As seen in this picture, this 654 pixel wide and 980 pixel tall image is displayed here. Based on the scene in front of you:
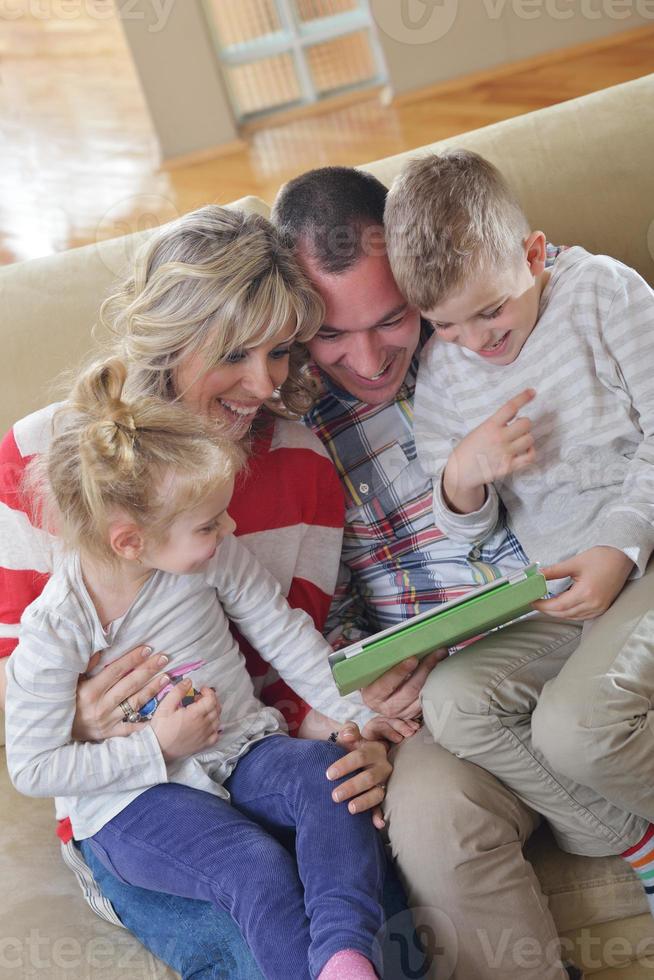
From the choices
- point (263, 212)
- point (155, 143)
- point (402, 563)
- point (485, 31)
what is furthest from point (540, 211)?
point (155, 143)

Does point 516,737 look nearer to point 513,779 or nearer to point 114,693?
point 513,779

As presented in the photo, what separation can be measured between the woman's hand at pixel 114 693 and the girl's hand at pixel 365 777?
0.92ft

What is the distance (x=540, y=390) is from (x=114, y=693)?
2.51ft

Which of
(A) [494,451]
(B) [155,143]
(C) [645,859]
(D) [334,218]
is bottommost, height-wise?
(C) [645,859]

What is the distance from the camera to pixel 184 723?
4.84 ft

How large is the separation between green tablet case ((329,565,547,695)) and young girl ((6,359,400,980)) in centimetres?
24

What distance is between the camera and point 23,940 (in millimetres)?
1464

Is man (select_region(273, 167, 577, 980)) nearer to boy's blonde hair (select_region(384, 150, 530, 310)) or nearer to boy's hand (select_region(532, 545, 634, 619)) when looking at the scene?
boy's blonde hair (select_region(384, 150, 530, 310))

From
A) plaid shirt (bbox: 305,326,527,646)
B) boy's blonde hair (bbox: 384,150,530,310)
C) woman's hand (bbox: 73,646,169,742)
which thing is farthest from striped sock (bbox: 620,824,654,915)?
boy's blonde hair (bbox: 384,150,530,310)

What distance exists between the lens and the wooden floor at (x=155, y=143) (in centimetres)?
464

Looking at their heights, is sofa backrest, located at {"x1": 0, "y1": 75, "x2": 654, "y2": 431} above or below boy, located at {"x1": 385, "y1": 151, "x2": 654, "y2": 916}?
above

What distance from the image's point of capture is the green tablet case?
132 cm

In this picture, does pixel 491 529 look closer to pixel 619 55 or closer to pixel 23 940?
pixel 23 940

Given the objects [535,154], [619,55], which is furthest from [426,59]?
[535,154]
